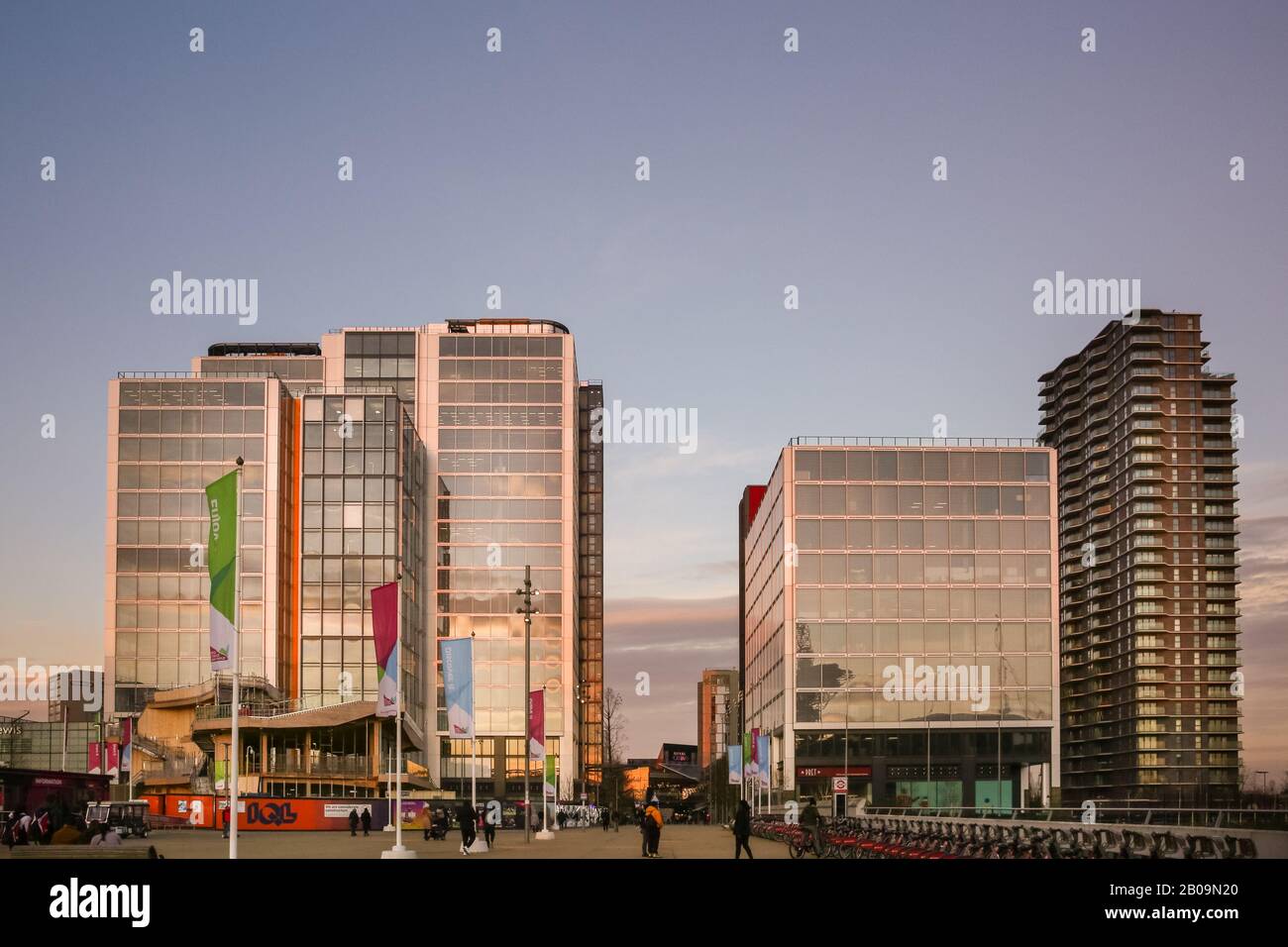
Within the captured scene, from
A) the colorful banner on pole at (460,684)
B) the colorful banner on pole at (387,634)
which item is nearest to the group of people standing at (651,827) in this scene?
the colorful banner on pole at (387,634)

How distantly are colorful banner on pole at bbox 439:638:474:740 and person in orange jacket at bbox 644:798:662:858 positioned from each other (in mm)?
13104

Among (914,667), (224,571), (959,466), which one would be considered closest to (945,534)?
(959,466)

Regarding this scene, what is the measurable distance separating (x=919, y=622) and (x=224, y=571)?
300ft

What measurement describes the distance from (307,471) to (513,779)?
145 feet

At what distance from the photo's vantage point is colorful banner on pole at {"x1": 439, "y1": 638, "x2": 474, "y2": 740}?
179ft

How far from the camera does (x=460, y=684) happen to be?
54969mm

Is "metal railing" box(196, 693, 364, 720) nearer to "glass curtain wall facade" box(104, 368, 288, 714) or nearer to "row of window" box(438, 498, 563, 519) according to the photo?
"glass curtain wall facade" box(104, 368, 288, 714)

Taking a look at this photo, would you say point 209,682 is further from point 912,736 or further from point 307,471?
point 912,736

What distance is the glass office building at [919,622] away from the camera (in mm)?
116062

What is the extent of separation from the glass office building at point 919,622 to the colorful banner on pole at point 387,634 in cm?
7666

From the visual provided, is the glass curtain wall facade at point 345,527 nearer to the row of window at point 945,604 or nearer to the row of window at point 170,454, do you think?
the row of window at point 170,454

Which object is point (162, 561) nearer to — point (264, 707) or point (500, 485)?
point (264, 707)
